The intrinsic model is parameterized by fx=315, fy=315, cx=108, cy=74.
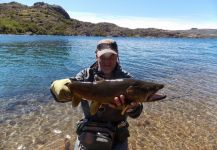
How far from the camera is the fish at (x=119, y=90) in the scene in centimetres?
535

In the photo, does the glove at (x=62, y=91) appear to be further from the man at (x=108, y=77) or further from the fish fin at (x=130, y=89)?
the fish fin at (x=130, y=89)

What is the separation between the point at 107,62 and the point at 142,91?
1079mm

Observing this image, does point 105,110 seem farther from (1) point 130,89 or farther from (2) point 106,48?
(2) point 106,48

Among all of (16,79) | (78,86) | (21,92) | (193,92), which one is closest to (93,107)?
(78,86)

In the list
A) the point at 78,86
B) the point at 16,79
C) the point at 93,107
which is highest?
the point at 78,86

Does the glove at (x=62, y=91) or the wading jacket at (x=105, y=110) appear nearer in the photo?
the glove at (x=62, y=91)

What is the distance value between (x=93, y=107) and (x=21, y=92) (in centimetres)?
1251

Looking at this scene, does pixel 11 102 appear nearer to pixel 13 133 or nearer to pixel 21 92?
pixel 21 92

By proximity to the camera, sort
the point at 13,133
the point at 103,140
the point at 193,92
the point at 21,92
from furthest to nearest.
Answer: the point at 193,92 < the point at 21,92 < the point at 13,133 < the point at 103,140

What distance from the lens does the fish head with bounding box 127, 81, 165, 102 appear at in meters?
5.34

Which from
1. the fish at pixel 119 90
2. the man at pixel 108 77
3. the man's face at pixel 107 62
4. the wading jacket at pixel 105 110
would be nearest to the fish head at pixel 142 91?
the fish at pixel 119 90

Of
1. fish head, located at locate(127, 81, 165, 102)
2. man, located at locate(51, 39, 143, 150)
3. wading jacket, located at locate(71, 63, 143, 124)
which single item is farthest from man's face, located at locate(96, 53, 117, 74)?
fish head, located at locate(127, 81, 165, 102)

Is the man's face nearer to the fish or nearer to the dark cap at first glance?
the dark cap

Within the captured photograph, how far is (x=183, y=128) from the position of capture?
12250 mm
